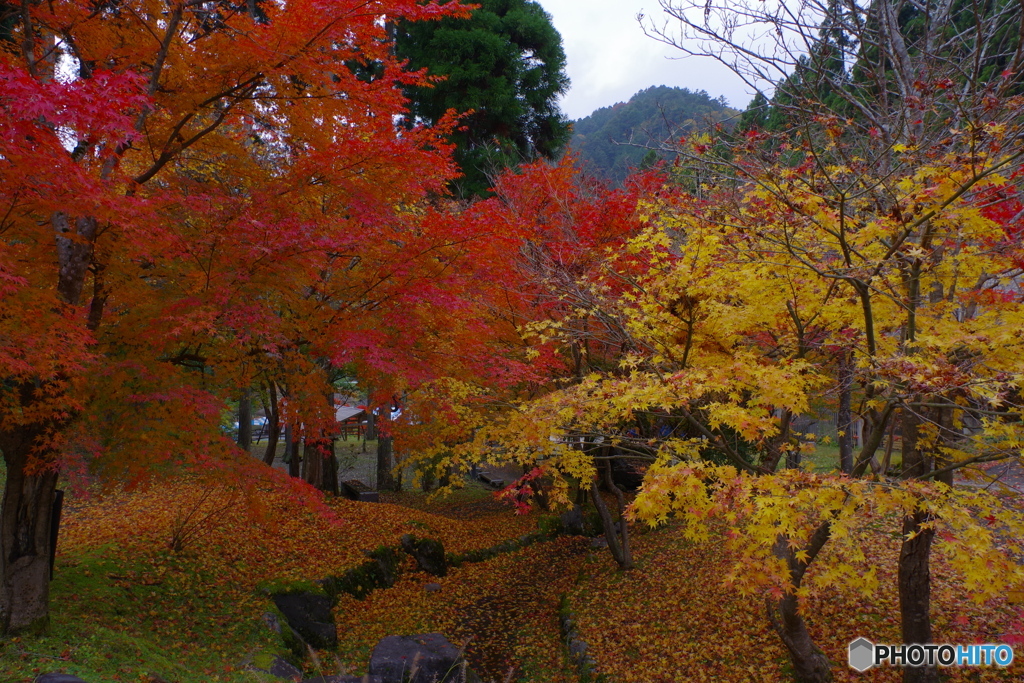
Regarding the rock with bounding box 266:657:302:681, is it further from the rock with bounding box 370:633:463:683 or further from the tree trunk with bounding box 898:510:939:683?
the tree trunk with bounding box 898:510:939:683

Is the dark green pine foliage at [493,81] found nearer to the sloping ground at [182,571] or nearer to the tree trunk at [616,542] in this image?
the tree trunk at [616,542]

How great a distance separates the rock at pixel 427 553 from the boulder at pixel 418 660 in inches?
151

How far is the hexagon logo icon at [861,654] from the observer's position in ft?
21.9

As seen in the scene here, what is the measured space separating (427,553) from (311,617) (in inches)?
128

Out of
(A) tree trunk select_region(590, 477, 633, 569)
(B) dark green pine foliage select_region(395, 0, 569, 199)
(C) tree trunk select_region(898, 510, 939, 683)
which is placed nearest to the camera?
(C) tree trunk select_region(898, 510, 939, 683)

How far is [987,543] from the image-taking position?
396 centimetres

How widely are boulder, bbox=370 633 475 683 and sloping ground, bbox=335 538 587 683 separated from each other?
0.89 meters

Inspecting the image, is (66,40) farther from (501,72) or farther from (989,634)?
(501,72)

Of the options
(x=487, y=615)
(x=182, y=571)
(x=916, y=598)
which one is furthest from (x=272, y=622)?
(x=916, y=598)

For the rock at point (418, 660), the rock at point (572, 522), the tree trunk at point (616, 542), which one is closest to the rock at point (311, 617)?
the rock at point (418, 660)

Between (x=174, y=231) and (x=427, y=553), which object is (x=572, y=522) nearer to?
(x=427, y=553)

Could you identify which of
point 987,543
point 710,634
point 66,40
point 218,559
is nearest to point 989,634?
point 710,634

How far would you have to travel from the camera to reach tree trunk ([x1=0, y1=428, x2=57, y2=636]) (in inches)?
228

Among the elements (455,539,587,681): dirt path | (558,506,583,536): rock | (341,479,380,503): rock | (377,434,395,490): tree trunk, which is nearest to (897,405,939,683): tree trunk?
(455,539,587,681): dirt path
